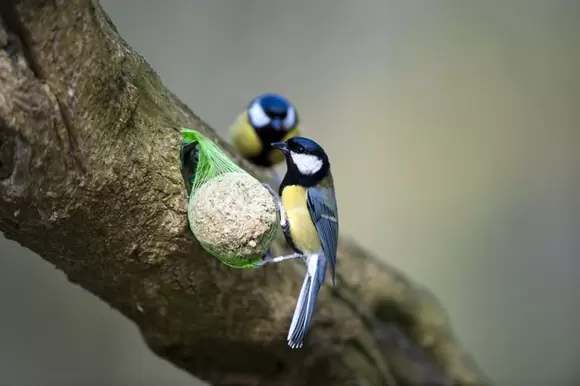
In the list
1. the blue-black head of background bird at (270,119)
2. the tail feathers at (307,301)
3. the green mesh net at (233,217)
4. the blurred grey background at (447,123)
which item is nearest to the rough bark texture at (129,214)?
the green mesh net at (233,217)

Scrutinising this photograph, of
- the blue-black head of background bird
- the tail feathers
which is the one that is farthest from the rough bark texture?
the blue-black head of background bird

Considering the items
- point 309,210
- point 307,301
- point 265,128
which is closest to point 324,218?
point 309,210

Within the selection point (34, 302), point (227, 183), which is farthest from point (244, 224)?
point (34, 302)

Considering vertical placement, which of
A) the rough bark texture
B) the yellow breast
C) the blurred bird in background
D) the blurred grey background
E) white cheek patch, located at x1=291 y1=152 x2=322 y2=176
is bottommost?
the rough bark texture

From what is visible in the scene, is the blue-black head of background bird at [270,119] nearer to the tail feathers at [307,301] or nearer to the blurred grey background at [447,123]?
the blurred grey background at [447,123]

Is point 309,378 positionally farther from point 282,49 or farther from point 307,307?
point 282,49

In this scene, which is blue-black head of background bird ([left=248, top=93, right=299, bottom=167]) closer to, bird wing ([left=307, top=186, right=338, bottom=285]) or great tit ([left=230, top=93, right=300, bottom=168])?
great tit ([left=230, top=93, right=300, bottom=168])
